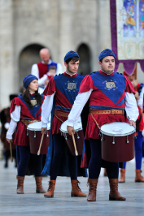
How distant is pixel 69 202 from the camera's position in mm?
5906

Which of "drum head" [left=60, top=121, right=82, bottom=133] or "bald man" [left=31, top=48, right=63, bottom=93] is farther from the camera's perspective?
"bald man" [left=31, top=48, right=63, bottom=93]

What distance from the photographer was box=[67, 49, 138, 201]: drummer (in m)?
5.88

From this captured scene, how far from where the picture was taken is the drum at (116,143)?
18.3ft

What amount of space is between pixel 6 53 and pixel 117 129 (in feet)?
55.4

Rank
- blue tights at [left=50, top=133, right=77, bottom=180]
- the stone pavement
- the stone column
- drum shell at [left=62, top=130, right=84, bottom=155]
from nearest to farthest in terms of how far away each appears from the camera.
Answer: the stone pavement, drum shell at [left=62, top=130, right=84, bottom=155], blue tights at [left=50, top=133, right=77, bottom=180], the stone column

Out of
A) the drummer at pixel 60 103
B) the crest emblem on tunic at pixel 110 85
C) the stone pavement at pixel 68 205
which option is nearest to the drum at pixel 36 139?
the drummer at pixel 60 103

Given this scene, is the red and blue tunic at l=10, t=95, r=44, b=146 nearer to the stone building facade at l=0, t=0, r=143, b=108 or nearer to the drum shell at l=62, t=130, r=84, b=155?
the drum shell at l=62, t=130, r=84, b=155

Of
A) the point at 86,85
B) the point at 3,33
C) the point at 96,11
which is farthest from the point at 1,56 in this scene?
the point at 86,85

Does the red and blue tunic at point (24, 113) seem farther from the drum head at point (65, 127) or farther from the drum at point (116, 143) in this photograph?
the drum at point (116, 143)

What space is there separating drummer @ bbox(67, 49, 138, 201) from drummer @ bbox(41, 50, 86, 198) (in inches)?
25.2

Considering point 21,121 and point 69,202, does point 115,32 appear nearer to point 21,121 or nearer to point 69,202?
point 21,121

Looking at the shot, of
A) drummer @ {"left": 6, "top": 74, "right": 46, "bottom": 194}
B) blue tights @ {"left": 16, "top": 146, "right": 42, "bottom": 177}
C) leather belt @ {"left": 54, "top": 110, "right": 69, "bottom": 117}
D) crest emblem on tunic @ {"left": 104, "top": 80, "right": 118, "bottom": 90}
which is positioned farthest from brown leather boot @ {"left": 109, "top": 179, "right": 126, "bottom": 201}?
blue tights @ {"left": 16, "top": 146, "right": 42, "bottom": 177}

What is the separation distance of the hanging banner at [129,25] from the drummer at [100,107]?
2.66m

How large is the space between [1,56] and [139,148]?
13460 mm
